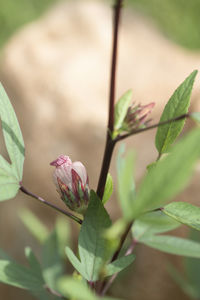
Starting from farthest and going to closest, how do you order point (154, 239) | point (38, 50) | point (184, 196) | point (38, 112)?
1. point (38, 50)
2. point (38, 112)
3. point (184, 196)
4. point (154, 239)

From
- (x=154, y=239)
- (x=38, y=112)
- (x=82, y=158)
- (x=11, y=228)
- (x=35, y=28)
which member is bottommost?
(x=11, y=228)

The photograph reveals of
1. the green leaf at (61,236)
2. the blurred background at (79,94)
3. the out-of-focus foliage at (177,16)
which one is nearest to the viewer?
the green leaf at (61,236)

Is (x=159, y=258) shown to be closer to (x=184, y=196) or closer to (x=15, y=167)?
(x=184, y=196)

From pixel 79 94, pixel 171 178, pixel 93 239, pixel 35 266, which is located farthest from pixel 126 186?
pixel 79 94

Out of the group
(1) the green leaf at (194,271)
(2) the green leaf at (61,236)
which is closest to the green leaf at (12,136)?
(2) the green leaf at (61,236)

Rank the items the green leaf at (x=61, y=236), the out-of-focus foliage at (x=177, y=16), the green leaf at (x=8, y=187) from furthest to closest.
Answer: the out-of-focus foliage at (x=177, y=16), the green leaf at (x=61, y=236), the green leaf at (x=8, y=187)

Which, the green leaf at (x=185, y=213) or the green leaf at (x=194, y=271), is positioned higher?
the green leaf at (x=185, y=213)

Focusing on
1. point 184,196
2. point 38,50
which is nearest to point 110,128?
point 184,196

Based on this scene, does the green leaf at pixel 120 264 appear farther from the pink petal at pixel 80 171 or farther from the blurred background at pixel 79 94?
the blurred background at pixel 79 94

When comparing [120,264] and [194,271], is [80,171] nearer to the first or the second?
[120,264]
